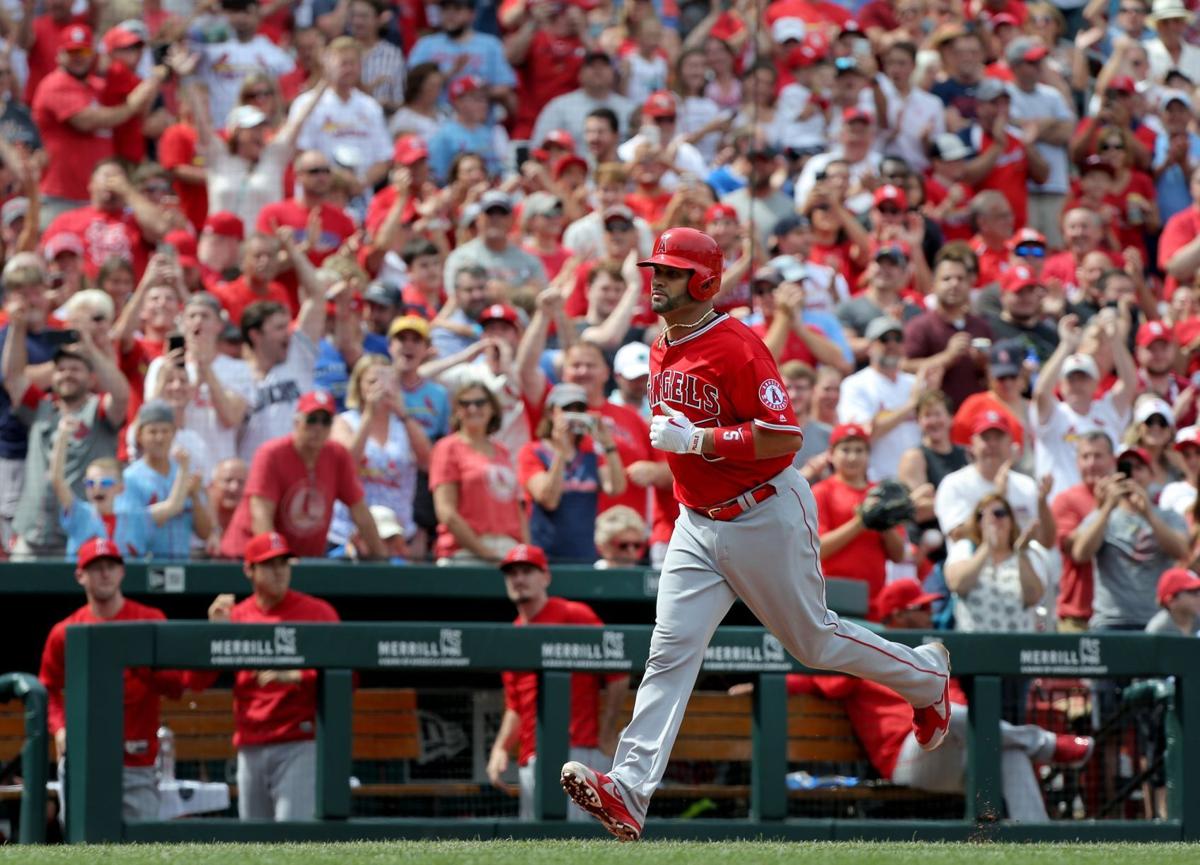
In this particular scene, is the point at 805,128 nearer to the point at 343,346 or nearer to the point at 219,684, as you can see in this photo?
the point at 343,346

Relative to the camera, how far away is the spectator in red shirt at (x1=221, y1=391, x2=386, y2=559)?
359 inches

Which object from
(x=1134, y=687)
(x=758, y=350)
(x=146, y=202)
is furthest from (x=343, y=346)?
(x=758, y=350)

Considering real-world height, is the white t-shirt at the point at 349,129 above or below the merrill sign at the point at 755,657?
above

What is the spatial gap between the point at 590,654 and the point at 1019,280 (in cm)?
494

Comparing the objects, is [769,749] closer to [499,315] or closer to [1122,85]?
[499,315]

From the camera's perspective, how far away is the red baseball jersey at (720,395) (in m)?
5.97

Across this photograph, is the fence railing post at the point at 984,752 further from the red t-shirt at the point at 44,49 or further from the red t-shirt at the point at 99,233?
the red t-shirt at the point at 44,49

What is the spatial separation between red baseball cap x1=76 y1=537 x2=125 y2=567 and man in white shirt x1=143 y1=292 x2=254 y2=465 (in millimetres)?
1358

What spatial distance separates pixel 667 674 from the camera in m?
6.04

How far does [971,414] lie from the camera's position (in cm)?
1114

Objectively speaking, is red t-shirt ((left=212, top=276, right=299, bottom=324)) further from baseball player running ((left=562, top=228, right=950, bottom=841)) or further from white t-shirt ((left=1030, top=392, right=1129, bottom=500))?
baseball player running ((left=562, top=228, right=950, bottom=841))

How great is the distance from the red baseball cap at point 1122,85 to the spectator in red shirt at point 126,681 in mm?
9206

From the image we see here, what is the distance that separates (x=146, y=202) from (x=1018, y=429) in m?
4.90

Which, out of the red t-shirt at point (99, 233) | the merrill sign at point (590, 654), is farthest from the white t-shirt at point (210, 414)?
the merrill sign at point (590, 654)
